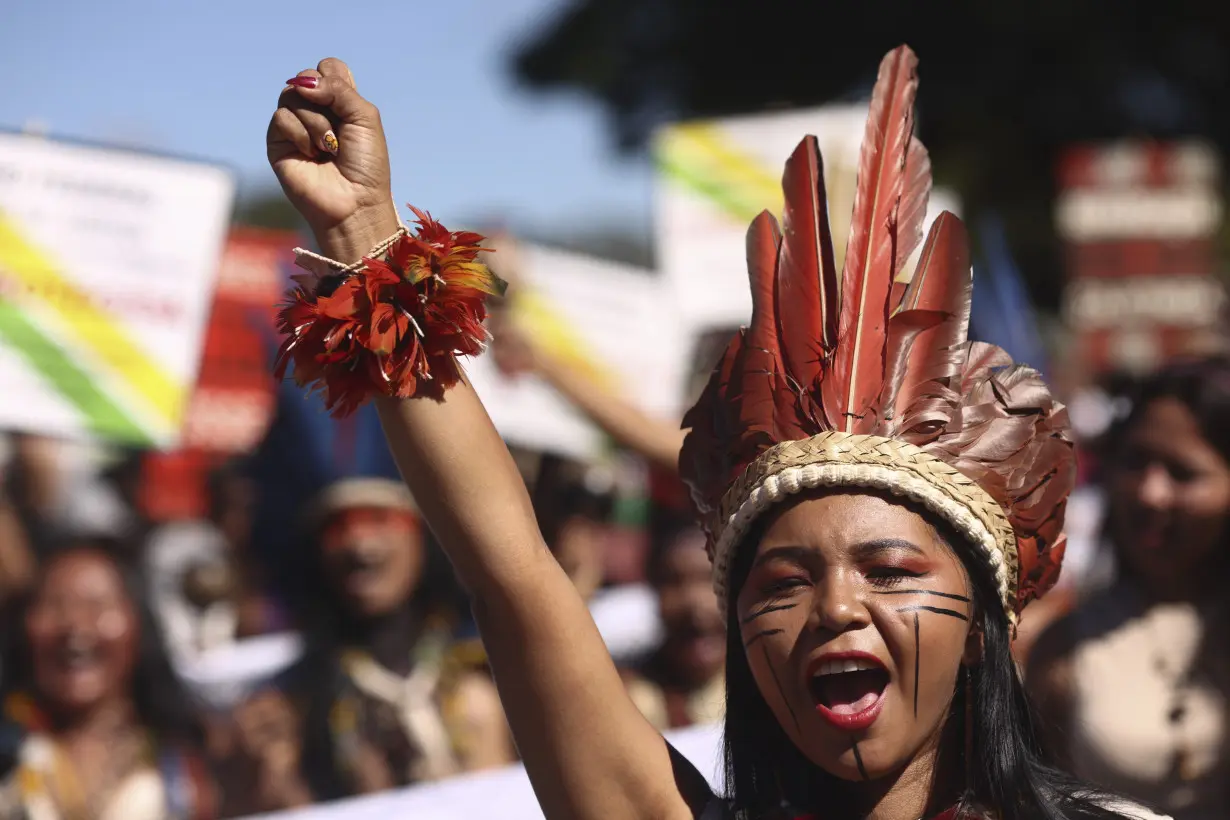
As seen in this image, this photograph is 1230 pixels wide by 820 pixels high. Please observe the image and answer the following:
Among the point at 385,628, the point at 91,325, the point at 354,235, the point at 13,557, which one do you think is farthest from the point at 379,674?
the point at 354,235

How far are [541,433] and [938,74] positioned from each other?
12.6 meters

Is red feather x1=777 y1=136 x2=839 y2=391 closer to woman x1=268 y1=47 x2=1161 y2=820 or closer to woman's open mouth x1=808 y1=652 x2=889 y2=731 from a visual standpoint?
woman x1=268 y1=47 x2=1161 y2=820

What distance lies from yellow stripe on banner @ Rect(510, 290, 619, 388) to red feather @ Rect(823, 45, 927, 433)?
3.57m

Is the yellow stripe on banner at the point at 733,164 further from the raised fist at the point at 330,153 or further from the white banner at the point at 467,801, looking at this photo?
the raised fist at the point at 330,153

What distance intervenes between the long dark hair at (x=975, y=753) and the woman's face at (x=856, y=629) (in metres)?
0.07

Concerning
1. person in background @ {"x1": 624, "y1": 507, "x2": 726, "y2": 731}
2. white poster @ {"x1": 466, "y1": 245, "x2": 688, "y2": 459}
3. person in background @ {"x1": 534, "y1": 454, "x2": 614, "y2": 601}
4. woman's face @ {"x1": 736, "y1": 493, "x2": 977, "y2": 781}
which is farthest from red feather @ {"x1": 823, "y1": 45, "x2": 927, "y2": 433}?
white poster @ {"x1": 466, "y1": 245, "x2": 688, "y2": 459}

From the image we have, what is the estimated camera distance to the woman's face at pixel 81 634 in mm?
4090

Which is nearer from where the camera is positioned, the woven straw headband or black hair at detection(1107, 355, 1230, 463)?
the woven straw headband

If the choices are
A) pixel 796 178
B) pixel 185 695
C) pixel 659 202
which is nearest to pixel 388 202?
pixel 796 178

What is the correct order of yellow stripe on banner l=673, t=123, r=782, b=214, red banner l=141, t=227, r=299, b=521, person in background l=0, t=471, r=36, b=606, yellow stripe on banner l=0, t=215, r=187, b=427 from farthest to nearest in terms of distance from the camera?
red banner l=141, t=227, r=299, b=521 < yellow stripe on banner l=673, t=123, r=782, b=214 < person in background l=0, t=471, r=36, b=606 < yellow stripe on banner l=0, t=215, r=187, b=427

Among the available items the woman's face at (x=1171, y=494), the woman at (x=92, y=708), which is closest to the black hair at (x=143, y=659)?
the woman at (x=92, y=708)

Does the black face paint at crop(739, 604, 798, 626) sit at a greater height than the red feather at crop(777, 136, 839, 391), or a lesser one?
lesser

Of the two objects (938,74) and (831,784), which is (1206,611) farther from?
(938,74)

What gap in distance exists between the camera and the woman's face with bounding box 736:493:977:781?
1.86 m
